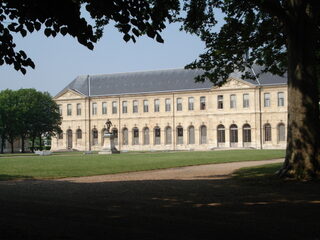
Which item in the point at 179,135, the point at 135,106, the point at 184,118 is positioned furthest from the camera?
the point at 135,106

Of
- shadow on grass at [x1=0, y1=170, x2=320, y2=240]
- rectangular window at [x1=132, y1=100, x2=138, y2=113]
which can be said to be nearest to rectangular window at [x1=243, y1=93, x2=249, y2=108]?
rectangular window at [x1=132, y1=100, x2=138, y2=113]

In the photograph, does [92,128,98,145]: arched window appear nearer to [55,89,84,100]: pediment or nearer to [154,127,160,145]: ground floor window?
[55,89,84,100]: pediment

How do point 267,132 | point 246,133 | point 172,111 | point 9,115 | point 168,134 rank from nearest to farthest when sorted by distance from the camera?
point 9,115 → point 267,132 → point 246,133 → point 172,111 → point 168,134

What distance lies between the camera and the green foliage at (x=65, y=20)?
334 inches

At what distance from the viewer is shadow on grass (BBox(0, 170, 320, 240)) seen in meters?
7.04

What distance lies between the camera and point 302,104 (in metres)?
15.7

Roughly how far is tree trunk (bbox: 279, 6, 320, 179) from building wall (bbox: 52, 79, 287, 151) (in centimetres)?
5299

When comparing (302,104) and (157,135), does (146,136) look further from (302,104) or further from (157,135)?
(302,104)

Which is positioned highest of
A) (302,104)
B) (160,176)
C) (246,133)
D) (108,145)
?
(302,104)

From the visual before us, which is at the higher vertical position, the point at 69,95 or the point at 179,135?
the point at 69,95

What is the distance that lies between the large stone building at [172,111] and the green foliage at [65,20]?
60874mm

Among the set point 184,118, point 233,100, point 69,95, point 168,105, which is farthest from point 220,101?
point 69,95

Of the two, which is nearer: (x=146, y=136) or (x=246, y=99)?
(x=246, y=99)

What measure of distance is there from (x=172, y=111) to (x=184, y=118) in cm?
220
